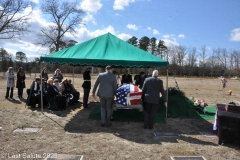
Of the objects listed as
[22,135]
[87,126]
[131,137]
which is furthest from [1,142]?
[131,137]

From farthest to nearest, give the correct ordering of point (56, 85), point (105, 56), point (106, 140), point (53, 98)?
point (56, 85)
point (53, 98)
point (105, 56)
point (106, 140)

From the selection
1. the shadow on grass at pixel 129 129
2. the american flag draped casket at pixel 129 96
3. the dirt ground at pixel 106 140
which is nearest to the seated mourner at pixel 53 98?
the dirt ground at pixel 106 140

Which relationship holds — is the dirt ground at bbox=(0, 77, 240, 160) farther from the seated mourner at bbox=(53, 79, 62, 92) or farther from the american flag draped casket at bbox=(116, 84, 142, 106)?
the seated mourner at bbox=(53, 79, 62, 92)

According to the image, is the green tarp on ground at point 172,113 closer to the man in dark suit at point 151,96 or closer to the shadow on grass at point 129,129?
the shadow on grass at point 129,129

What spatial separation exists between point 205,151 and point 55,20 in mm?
36514

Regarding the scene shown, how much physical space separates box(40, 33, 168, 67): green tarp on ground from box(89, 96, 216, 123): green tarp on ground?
164 centimetres

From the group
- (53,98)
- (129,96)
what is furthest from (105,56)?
(53,98)

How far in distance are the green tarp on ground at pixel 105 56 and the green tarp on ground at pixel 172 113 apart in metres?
1.64

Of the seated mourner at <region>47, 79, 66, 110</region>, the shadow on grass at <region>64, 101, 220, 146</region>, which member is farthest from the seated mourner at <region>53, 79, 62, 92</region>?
the shadow on grass at <region>64, 101, 220, 146</region>

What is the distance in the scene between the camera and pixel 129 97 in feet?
22.1

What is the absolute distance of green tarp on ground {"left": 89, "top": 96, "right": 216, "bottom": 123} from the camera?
7573mm

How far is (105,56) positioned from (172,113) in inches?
124

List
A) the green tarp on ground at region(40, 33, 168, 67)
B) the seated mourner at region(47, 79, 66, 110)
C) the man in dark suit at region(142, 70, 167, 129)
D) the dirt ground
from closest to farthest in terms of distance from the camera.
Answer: the dirt ground → the man in dark suit at region(142, 70, 167, 129) → the green tarp on ground at region(40, 33, 168, 67) → the seated mourner at region(47, 79, 66, 110)

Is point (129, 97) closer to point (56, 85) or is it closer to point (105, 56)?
point (105, 56)
